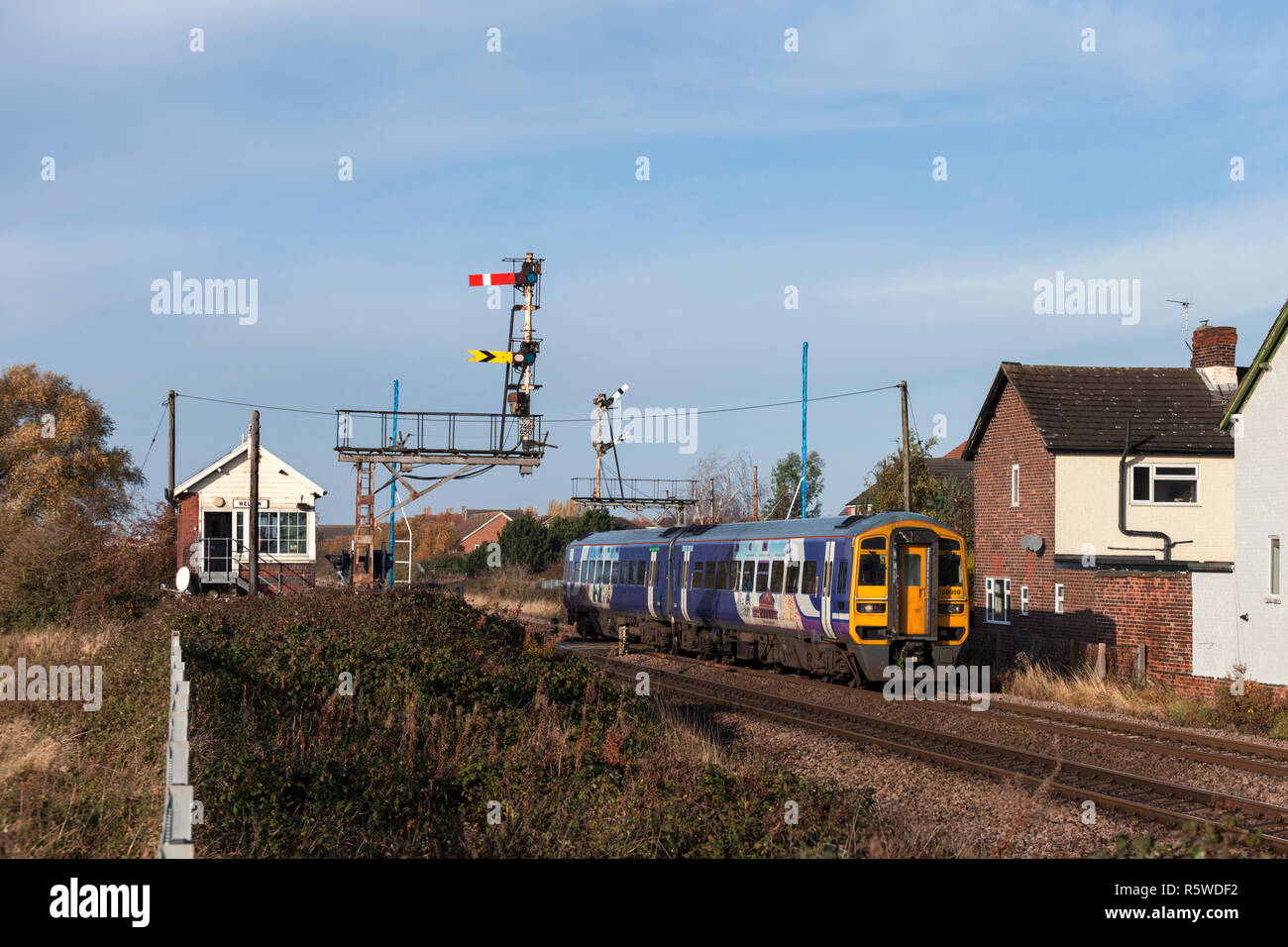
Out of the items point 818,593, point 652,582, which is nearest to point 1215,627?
point 818,593

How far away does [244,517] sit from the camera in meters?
36.1

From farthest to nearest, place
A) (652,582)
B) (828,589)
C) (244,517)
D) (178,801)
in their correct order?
(244,517) → (652,582) → (828,589) → (178,801)

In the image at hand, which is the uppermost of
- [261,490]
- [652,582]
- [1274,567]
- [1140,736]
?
[261,490]

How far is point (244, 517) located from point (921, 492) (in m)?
22.7


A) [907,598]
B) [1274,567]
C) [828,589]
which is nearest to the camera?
[1274,567]

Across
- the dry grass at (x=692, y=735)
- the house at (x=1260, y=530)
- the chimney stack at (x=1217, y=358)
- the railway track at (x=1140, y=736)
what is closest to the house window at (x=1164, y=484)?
the chimney stack at (x=1217, y=358)

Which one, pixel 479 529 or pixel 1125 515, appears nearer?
pixel 1125 515

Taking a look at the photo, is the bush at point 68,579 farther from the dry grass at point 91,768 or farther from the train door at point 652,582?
the train door at point 652,582

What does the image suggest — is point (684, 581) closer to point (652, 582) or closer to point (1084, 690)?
point (652, 582)

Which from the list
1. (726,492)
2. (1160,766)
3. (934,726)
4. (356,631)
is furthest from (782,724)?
(726,492)

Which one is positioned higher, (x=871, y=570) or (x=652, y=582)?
(x=871, y=570)

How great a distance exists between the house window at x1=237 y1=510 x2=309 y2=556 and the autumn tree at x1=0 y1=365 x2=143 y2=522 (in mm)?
14894

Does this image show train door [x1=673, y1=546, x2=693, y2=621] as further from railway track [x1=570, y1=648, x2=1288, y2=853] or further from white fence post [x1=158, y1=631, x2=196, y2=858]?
white fence post [x1=158, y1=631, x2=196, y2=858]

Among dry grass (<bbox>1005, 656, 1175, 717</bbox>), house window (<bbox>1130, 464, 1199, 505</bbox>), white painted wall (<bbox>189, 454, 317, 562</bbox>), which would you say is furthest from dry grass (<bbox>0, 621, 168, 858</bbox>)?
house window (<bbox>1130, 464, 1199, 505</bbox>)
